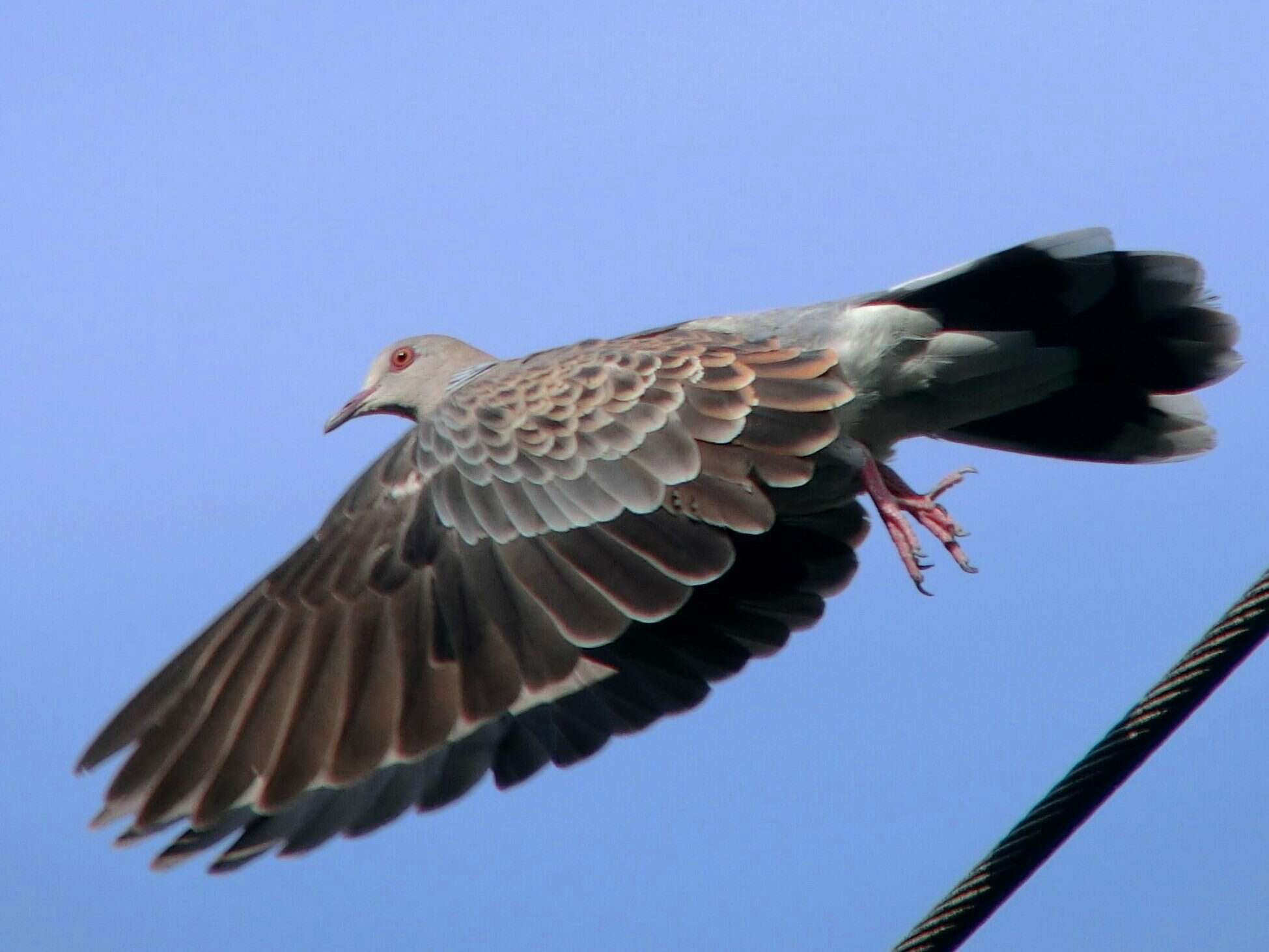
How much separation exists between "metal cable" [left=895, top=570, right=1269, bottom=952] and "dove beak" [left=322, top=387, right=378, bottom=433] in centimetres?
407

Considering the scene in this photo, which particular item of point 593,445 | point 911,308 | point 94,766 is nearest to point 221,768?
A: point 94,766

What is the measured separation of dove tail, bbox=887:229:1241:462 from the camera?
15.0 feet

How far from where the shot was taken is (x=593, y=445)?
4.32m

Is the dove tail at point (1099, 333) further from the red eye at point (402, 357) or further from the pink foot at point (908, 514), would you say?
the red eye at point (402, 357)

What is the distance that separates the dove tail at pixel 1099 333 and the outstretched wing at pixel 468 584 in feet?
1.76

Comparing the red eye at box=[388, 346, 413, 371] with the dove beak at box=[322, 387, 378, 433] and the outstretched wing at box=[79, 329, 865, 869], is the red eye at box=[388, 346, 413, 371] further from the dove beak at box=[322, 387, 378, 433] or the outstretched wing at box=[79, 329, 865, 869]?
the outstretched wing at box=[79, 329, 865, 869]

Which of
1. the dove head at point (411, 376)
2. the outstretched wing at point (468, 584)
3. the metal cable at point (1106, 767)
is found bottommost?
the metal cable at point (1106, 767)

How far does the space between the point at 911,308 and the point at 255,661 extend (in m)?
2.09

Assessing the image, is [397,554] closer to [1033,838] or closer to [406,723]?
[406,723]

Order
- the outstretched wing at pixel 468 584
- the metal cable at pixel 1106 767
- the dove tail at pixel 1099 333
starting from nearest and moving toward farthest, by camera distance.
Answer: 1. the metal cable at pixel 1106 767
2. the outstretched wing at pixel 468 584
3. the dove tail at pixel 1099 333

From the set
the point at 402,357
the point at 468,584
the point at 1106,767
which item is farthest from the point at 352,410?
the point at 1106,767

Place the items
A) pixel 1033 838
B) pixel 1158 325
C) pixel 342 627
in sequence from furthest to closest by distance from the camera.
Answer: pixel 1158 325 < pixel 342 627 < pixel 1033 838

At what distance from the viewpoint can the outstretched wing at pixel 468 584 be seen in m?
4.20

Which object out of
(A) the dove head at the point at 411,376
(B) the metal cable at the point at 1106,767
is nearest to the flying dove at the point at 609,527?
(A) the dove head at the point at 411,376
